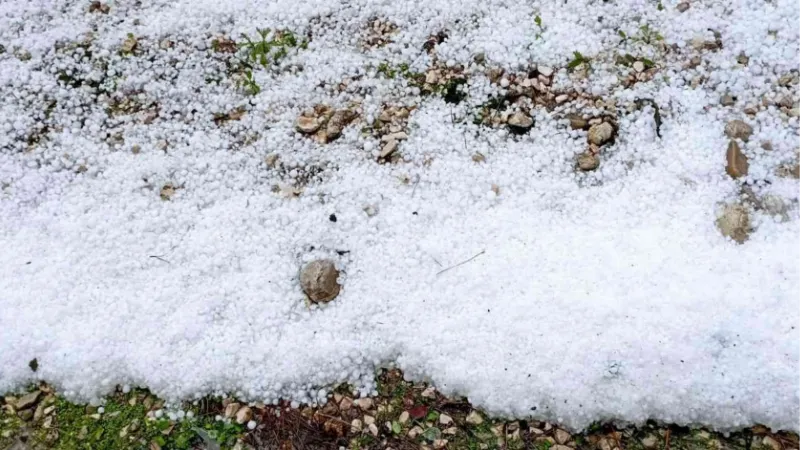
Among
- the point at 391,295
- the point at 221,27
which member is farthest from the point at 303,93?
the point at 391,295

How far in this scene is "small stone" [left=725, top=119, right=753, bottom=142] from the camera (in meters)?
3.71

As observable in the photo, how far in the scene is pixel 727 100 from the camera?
12.5 feet

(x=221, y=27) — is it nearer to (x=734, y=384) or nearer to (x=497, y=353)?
(x=497, y=353)

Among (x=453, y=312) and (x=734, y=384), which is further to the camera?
(x=453, y=312)

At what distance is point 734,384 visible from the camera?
10.6 feet

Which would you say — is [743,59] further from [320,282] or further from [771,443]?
[320,282]

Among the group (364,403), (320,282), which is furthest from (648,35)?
(364,403)

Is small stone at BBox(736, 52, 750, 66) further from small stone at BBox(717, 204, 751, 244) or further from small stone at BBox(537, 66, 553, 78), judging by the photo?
small stone at BBox(537, 66, 553, 78)

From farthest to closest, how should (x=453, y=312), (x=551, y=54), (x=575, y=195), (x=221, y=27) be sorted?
1. (x=221, y=27)
2. (x=551, y=54)
3. (x=575, y=195)
4. (x=453, y=312)

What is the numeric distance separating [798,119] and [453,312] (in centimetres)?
226

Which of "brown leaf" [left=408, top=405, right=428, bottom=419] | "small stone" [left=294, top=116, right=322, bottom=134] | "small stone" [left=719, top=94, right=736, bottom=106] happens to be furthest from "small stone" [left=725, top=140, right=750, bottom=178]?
"small stone" [left=294, top=116, right=322, bottom=134]

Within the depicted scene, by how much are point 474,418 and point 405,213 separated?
3.83 feet

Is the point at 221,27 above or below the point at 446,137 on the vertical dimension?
above

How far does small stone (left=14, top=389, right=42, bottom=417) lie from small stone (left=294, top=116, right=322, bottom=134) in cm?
205
